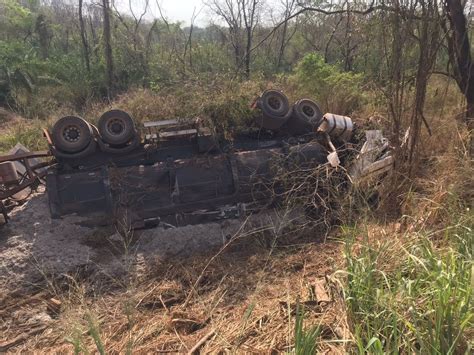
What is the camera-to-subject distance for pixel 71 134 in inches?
191

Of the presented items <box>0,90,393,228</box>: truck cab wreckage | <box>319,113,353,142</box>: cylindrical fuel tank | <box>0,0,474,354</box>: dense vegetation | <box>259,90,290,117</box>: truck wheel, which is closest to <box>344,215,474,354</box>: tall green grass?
<box>0,0,474,354</box>: dense vegetation

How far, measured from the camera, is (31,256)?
13.2 ft

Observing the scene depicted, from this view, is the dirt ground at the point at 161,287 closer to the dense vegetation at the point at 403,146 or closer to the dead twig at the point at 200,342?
the dead twig at the point at 200,342

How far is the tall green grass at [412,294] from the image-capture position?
1.99 metres

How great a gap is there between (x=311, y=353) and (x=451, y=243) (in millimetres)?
1350

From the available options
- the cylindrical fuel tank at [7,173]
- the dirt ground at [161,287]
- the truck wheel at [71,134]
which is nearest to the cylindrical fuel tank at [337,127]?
the dirt ground at [161,287]

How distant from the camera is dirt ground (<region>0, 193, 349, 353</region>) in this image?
2.61m

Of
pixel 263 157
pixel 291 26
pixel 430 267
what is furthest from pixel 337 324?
pixel 291 26

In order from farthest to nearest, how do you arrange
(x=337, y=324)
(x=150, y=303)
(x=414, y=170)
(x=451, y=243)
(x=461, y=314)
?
(x=414, y=170) < (x=150, y=303) < (x=451, y=243) < (x=337, y=324) < (x=461, y=314)

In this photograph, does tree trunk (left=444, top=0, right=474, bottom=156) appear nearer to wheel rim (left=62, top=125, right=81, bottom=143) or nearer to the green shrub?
the green shrub

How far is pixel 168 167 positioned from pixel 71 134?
1.27m

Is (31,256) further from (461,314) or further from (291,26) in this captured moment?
(291,26)

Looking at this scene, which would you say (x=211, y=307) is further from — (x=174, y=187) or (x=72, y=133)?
(x=72, y=133)

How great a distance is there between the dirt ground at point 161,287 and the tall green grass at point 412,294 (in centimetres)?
18
